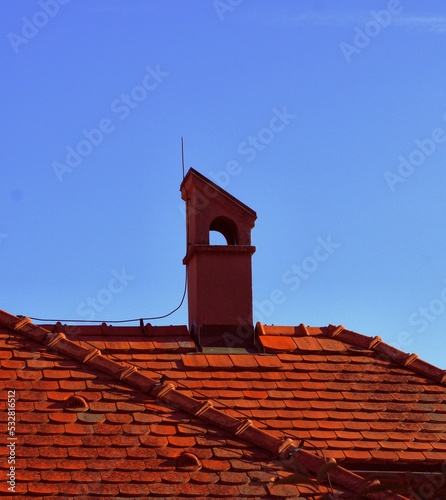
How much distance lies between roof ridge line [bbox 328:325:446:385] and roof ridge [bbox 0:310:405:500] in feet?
9.50

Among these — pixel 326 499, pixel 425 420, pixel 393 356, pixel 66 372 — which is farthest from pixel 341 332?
pixel 326 499

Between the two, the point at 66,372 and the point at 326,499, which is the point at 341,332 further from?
the point at 326,499

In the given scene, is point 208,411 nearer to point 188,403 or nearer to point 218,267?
point 188,403

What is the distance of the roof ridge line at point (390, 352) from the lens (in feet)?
35.0

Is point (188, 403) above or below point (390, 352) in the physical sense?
below

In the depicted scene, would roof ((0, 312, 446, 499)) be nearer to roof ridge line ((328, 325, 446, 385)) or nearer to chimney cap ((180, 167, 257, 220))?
roof ridge line ((328, 325, 446, 385))

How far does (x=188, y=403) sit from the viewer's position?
27.7ft

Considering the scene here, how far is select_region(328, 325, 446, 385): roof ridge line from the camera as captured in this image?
10656 mm

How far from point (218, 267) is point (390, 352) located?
221 cm

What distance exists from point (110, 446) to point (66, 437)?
0.37 meters

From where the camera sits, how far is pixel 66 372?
28.8 feet

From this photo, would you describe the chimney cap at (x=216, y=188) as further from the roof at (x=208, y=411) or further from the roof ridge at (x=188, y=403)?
the roof ridge at (x=188, y=403)

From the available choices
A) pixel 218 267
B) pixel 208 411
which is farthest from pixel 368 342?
pixel 208 411

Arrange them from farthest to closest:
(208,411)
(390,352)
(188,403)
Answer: (390,352) < (188,403) < (208,411)
